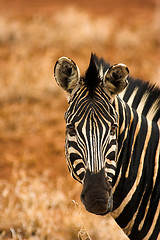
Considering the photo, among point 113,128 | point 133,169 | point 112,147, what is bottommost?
point 133,169

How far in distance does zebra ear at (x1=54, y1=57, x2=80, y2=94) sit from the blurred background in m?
1.25

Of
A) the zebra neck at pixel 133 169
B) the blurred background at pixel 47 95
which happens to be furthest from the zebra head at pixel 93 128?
the blurred background at pixel 47 95

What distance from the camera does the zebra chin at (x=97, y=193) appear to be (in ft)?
9.02

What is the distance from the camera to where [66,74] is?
3.19 metres

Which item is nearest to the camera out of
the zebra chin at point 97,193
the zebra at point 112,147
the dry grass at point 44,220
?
the zebra chin at point 97,193

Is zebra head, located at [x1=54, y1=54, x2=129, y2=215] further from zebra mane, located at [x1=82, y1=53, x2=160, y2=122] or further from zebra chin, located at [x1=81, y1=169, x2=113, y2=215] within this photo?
zebra mane, located at [x1=82, y1=53, x2=160, y2=122]

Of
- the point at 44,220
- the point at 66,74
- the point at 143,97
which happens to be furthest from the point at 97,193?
the point at 44,220

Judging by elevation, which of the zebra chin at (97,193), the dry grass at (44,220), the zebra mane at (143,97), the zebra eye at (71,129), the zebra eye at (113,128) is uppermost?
the zebra mane at (143,97)

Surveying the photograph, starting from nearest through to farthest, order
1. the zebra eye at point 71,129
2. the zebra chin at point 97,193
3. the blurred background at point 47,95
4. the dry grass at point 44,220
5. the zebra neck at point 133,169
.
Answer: the zebra chin at point 97,193 < the zebra eye at point 71,129 < the zebra neck at point 133,169 < the dry grass at point 44,220 < the blurred background at point 47,95

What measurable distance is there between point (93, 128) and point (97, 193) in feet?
1.56

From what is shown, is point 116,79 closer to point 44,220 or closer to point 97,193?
point 97,193

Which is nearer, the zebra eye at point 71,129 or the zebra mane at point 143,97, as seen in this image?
the zebra eye at point 71,129

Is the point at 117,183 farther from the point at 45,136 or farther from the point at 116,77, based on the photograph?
the point at 45,136

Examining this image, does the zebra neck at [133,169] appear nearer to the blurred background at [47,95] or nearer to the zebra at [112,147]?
the zebra at [112,147]
